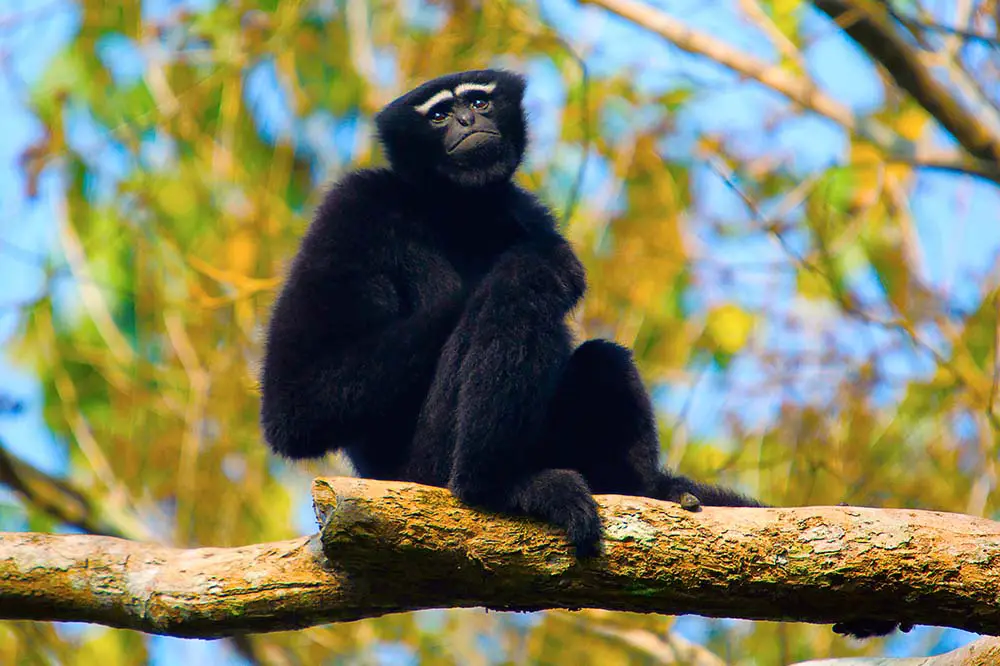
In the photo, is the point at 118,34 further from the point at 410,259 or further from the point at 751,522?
the point at 751,522

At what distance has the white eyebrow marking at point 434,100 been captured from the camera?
6398mm

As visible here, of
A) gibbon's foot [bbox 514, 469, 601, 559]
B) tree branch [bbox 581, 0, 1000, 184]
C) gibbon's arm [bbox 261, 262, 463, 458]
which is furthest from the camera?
tree branch [bbox 581, 0, 1000, 184]

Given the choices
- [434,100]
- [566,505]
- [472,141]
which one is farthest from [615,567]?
[434,100]

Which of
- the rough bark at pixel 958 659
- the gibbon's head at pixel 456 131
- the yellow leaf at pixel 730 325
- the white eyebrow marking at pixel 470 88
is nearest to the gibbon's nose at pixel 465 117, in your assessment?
the gibbon's head at pixel 456 131

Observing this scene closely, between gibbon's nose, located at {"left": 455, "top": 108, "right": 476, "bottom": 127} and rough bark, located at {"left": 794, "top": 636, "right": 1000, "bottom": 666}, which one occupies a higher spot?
gibbon's nose, located at {"left": 455, "top": 108, "right": 476, "bottom": 127}

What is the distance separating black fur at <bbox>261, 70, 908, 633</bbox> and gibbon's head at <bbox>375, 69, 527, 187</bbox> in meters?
0.01

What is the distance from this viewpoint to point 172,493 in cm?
1096

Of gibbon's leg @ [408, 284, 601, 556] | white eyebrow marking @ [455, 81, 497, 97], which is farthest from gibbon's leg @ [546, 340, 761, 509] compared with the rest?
white eyebrow marking @ [455, 81, 497, 97]

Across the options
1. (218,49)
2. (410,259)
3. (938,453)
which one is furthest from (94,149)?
(938,453)

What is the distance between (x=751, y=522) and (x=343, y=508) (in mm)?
1671

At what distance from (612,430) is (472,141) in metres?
1.78

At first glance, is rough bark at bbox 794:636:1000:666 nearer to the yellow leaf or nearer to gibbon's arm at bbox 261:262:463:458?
gibbon's arm at bbox 261:262:463:458

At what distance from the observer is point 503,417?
4.88 meters

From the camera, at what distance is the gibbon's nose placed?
6301 millimetres
